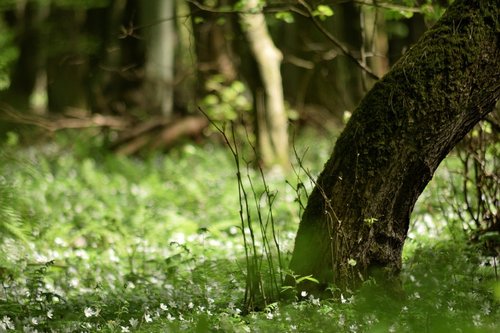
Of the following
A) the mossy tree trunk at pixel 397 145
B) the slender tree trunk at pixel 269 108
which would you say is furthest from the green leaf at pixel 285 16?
the slender tree trunk at pixel 269 108

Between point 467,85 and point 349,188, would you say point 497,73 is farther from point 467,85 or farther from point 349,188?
point 349,188

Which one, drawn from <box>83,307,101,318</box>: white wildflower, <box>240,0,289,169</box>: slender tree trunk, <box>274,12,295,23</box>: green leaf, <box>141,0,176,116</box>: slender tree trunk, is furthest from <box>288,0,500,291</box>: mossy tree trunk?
<box>141,0,176,116</box>: slender tree trunk

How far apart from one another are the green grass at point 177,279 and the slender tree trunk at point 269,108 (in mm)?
3114

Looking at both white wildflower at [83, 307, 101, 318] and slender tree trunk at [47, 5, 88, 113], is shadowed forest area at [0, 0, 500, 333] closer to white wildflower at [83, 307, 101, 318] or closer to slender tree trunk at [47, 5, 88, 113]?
white wildflower at [83, 307, 101, 318]

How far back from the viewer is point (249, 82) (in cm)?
1167

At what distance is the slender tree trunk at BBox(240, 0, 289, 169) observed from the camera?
37.3ft

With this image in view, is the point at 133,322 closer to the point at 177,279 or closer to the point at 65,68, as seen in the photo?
the point at 177,279

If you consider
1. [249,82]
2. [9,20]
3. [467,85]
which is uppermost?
[9,20]

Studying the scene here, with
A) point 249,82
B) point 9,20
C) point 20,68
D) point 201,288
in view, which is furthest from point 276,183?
point 9,20

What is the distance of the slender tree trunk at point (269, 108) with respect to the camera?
11367 millimetres

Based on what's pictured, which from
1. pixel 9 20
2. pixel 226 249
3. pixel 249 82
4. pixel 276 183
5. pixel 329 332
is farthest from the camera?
pixel 9 20

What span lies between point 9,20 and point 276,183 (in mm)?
23321

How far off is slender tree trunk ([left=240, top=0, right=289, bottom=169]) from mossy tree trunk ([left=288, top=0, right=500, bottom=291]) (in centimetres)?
734

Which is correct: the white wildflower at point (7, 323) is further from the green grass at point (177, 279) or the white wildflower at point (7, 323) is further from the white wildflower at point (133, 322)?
the white wildflower at point (133, 322)
